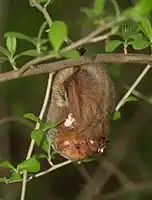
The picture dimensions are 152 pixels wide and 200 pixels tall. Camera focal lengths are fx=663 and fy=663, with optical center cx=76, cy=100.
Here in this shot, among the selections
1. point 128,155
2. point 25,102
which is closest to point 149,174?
point 128,155

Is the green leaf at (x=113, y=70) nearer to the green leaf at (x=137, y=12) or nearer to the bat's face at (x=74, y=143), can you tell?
the bat's face at (x=74, y=143)

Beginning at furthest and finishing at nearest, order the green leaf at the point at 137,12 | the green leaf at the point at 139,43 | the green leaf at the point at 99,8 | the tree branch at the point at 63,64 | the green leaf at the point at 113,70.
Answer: the green leaf at the point at 113,70 → the green leaf at the point at 139,43 → the tree branch at the point at 63,64 → the green leaf at the point at 99,8 → the green leaf at the point at 137,12

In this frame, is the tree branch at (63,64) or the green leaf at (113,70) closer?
the tree branch at (63,64)

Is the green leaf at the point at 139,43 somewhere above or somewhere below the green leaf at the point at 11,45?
below

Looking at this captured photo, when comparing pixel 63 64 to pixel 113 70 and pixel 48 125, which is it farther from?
pixel 113 70

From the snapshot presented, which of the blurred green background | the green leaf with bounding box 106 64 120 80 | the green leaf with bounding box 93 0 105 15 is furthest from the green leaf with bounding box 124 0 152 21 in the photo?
the blurred green background

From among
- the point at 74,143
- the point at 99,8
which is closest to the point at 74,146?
the point at 74,143

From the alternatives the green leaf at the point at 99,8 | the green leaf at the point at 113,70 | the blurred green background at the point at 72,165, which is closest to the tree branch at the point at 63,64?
the green leaf at the point at 99,8

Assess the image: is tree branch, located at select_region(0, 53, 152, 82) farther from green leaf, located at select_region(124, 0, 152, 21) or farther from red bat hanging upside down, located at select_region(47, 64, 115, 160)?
green leaf, located at select_region(124, 0, 152, 21)

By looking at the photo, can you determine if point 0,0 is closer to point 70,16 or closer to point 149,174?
point 70,16
